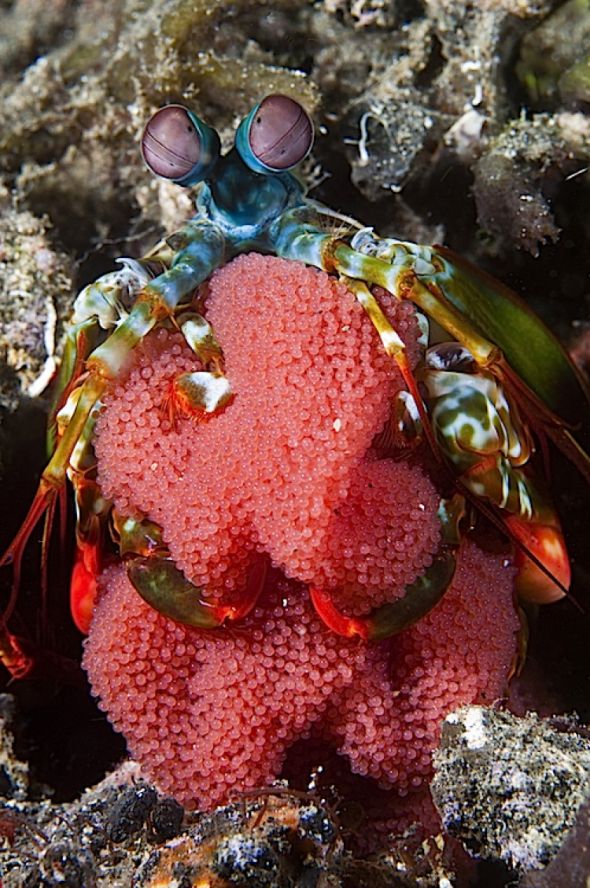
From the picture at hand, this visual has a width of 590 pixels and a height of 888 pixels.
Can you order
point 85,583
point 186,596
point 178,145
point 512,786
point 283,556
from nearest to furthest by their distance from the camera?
point 512,786
point 283,556
point 186,596
point 178,145
point 85,583

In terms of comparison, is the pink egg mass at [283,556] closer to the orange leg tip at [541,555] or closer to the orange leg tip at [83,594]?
the orange leg tip at [541,555]

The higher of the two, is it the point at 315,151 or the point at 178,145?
the point at 178,145

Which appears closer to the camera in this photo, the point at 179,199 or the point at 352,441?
the point at 352,441

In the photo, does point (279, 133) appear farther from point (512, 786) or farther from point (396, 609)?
point (512, 786)

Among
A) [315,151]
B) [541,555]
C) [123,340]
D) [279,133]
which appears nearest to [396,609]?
[541,555]

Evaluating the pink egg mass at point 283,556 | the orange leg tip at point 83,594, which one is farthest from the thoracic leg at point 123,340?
the orange leg tip at point 83,594

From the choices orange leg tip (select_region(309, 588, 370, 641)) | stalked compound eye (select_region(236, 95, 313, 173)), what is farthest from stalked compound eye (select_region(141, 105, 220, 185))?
orange leg tip (select_region(309, 588, 370, 641))

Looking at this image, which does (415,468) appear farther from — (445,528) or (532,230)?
(532,230)

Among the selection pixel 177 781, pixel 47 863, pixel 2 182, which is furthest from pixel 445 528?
pixel 2 182
